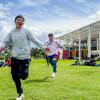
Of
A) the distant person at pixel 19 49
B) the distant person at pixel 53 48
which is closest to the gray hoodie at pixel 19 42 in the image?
the distant person at pixel 19 49

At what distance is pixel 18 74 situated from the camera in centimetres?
857

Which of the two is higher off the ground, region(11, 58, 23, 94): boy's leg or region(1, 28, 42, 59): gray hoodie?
region(1, 28, 42, 59): gray hoodie

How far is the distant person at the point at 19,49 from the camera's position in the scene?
28.1 feet

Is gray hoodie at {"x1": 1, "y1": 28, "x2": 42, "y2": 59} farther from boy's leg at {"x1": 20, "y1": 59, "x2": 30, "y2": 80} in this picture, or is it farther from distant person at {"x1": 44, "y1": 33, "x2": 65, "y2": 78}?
distant person at {"x1": 44, "y1": 33, "x2": 65, "y2": 78}

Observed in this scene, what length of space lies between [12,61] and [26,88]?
2.50 m

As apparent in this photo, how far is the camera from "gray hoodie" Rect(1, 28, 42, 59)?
866 cm

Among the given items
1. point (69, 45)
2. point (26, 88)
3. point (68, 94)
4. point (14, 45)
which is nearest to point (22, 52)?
point (14, 45)

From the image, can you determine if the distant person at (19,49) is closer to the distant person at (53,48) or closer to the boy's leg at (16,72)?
the boy's leg at (16,72)

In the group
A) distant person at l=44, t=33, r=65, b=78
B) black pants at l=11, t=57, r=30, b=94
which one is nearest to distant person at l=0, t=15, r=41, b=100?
black pants at l=11, t=57, r=30, b=94

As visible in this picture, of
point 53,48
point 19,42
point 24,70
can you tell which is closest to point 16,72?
point 24,70

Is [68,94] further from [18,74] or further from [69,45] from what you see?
[69,45]

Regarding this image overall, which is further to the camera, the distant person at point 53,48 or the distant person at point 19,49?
the distant person at point 53,48

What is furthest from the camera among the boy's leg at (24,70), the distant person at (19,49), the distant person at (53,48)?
the distant person at (53,48)

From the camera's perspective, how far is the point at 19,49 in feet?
28.5
